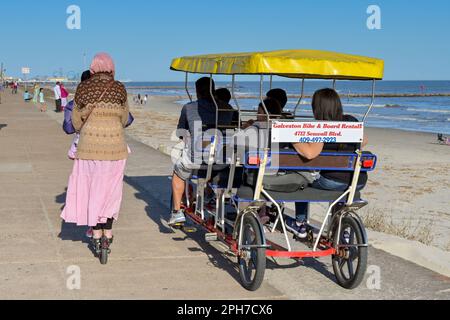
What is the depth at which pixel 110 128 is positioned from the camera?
18.7ft

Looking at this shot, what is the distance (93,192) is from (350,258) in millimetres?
2273

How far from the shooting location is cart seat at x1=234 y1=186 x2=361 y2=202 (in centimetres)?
546

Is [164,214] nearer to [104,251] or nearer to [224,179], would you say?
[224,179]

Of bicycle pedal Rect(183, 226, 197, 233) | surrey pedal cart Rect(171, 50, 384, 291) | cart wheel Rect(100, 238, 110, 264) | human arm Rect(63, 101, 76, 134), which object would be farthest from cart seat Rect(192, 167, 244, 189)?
human arm Rect(63, 101, 76, 134)

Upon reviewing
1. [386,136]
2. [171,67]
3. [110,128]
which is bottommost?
[386,136]

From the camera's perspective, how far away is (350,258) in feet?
17.5

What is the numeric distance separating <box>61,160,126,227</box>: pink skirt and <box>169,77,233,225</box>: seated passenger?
1083mm

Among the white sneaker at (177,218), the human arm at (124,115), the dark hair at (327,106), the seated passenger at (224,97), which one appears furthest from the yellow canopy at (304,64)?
the white sneaker at (177,218)

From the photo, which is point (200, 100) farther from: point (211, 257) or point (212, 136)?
point (211, 257)

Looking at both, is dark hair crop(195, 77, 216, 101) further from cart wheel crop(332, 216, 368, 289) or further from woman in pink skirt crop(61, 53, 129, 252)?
cart wheel crop(332, 216, 368, 289)

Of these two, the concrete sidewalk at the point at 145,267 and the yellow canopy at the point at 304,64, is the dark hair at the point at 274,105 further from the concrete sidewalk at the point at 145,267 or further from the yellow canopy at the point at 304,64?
the concrete sidewalk at the point at 145,267

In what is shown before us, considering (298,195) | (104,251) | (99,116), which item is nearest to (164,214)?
(104,251)

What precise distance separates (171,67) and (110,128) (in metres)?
1.76
